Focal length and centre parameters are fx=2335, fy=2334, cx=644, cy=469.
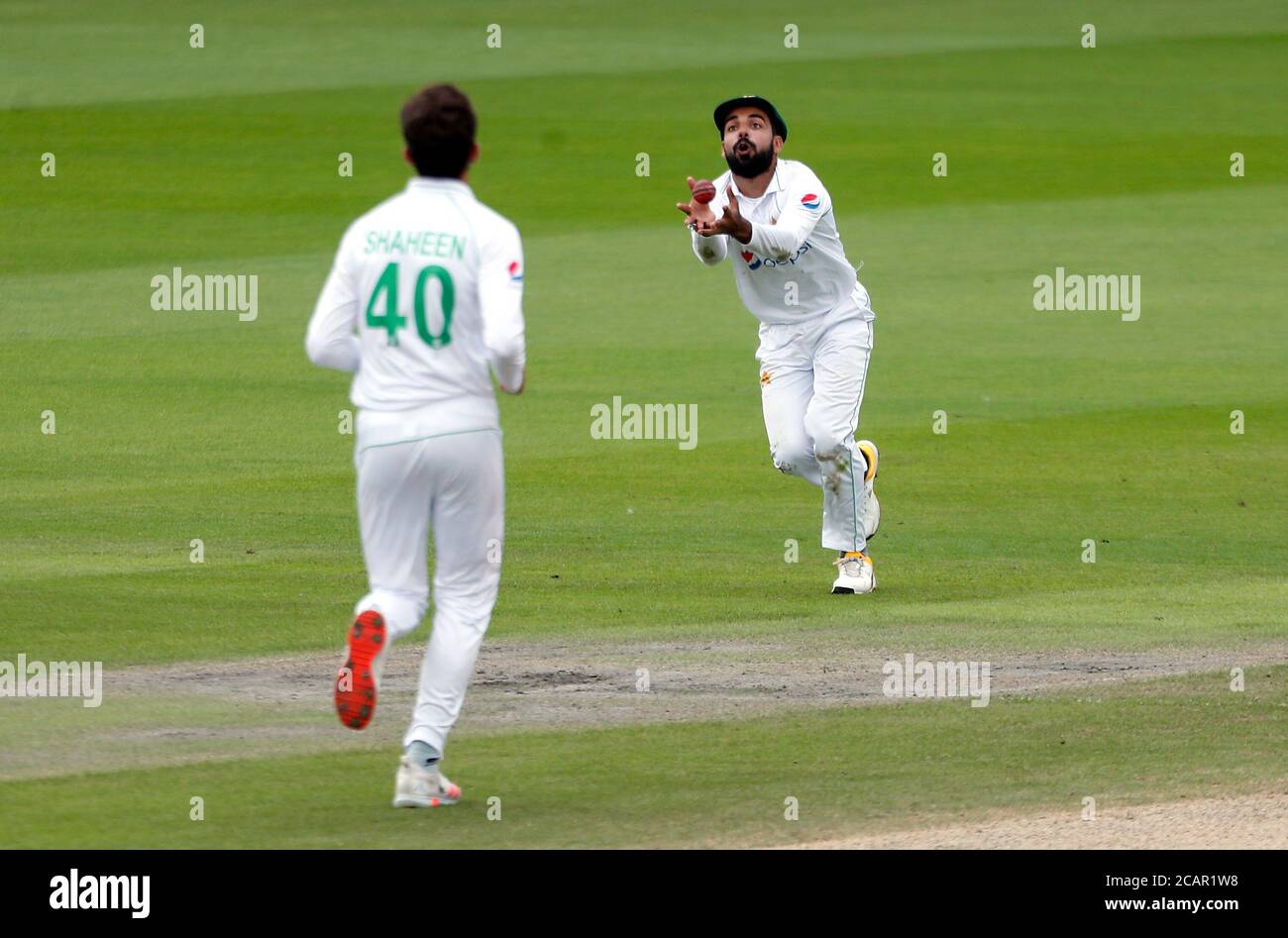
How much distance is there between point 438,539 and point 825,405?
449 centimetres

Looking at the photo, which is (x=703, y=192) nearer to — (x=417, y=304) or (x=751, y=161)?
(x=751, y=161)

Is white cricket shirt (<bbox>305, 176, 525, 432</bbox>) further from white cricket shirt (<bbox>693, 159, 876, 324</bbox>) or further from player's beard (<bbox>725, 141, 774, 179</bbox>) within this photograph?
player's beard (<bbox>725, 141, 774, 179</bbox>)

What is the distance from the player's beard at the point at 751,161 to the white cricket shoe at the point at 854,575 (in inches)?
79.2

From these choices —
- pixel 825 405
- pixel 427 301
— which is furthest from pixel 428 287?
pixel 825 405

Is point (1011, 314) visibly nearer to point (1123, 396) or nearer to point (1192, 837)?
point (1123, 396)

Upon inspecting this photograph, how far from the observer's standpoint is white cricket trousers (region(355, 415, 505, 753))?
303 inches

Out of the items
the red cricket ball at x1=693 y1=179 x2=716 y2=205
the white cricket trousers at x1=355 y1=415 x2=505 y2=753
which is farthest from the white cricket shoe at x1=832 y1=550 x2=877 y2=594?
the white cricket trousers at x1=355 y1=415 x2=505 y2=753

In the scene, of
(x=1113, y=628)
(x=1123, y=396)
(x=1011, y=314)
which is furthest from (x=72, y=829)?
(x=1011, y=314)

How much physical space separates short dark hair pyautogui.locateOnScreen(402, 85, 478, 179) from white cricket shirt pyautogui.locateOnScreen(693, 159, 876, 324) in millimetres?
3843

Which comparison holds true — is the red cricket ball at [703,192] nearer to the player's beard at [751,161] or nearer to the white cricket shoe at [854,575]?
the player's beard at [751,161]

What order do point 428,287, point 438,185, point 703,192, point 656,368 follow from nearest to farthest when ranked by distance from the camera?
1. point 428,287
2. point 438,185
3. point 703,192
4. point 656,368

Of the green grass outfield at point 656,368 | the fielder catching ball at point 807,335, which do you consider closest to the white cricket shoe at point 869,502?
the fielder catching ball at point 807,335

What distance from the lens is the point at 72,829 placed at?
24.5 feet

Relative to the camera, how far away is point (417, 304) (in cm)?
762
